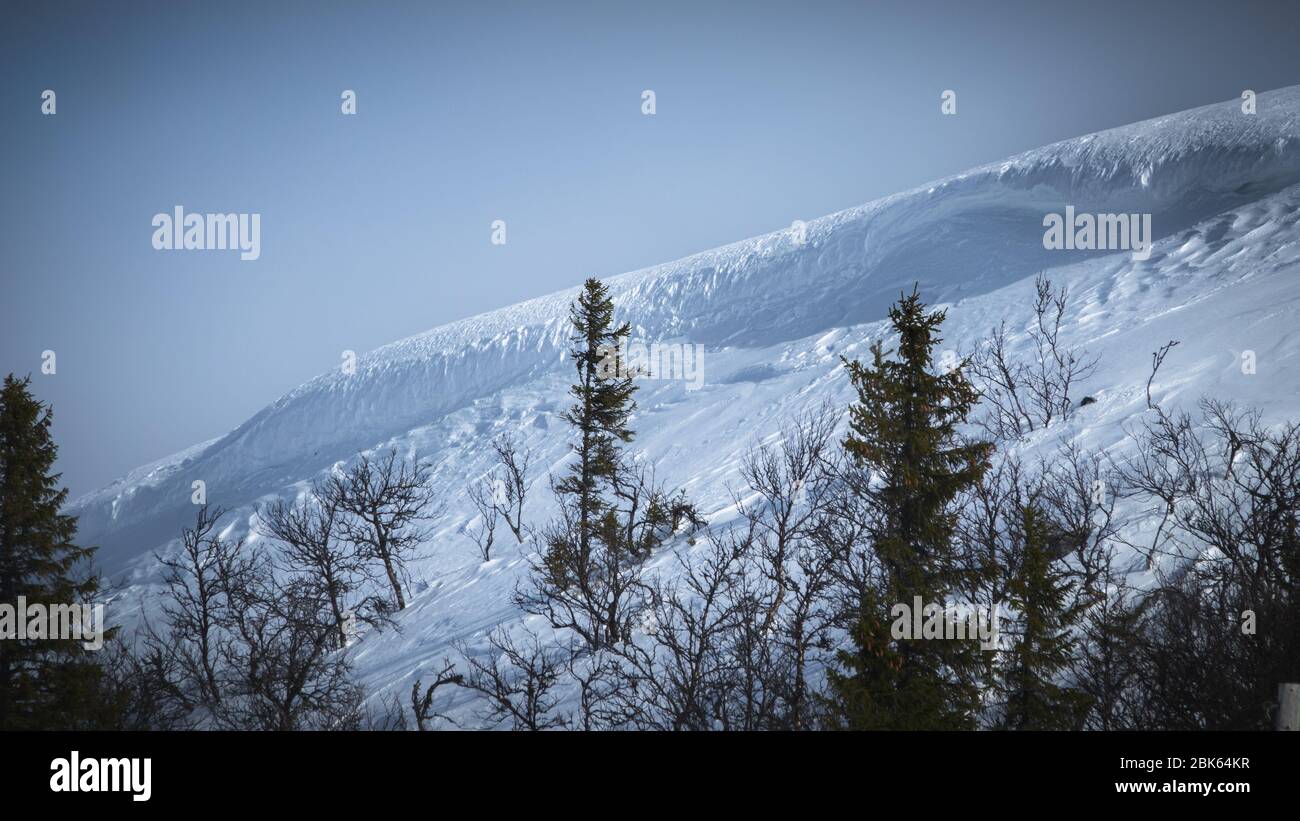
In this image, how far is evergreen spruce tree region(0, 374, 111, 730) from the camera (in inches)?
594

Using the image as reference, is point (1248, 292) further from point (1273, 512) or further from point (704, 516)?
point (704, 516)

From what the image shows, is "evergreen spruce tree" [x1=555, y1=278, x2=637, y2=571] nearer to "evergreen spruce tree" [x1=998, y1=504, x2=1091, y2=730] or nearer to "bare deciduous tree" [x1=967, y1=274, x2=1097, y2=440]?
"evergreen spruce tree" [x1=998, y1=504, x2=1091, y2=730]

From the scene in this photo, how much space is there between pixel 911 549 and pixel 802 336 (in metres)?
59.8

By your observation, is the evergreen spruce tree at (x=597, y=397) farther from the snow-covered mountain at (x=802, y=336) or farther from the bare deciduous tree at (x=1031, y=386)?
the bare deciduous tree at (x=1031, y=386)

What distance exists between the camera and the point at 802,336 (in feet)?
226

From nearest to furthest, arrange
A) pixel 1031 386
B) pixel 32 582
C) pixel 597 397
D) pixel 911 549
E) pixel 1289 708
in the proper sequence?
pixel 1289 708, pixel 911 549, pixel 32 582, pixel 597 397, pixel 1031 386

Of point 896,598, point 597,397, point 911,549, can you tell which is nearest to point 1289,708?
point 896,598

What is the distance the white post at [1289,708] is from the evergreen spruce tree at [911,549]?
15.1 ft

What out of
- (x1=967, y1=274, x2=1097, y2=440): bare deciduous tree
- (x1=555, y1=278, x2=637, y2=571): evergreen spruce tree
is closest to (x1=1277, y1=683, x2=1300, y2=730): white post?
(x1=555, y1=278, x2=637, y2=571): evergreen spruce tree

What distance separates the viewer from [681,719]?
11.3m

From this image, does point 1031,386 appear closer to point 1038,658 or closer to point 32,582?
point 1038,658

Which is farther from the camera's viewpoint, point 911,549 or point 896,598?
point 911,549

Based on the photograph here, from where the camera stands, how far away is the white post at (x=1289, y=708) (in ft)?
20.1
